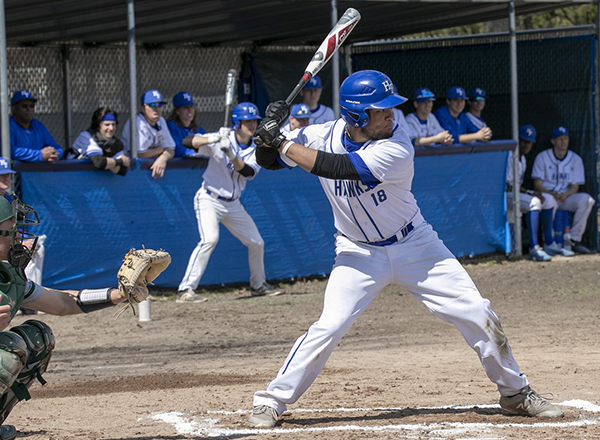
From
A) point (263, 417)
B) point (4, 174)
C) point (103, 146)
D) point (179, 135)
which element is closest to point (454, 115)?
point (179, 135)

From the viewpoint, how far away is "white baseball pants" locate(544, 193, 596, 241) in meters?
11.6

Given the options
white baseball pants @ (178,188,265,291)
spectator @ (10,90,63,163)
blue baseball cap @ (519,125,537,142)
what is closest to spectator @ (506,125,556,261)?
blue baseball cap @ (519,125,537,142)

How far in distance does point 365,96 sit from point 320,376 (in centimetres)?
201

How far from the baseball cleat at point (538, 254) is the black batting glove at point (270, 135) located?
7.25 meters

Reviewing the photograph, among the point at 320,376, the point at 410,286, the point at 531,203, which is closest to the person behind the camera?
the point at 410,286

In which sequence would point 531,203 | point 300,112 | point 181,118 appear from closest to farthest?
point 300,112 < point 181,118 < point 531,203

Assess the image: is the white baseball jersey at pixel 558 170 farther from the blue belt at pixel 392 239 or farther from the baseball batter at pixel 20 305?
the baseball batter at pixel 20 305

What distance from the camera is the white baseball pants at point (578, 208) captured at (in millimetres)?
11586

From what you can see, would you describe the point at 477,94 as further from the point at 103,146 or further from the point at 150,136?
the point at 103,146

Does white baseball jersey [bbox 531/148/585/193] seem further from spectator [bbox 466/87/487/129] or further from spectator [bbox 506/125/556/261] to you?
spectator [bbox 466/87/487/129]

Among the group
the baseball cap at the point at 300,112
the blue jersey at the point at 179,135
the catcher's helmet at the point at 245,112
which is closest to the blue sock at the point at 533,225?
the baseball cap at the point at 300,112

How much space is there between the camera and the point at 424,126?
10.8 meters

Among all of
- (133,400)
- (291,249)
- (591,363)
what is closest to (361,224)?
(133,400)

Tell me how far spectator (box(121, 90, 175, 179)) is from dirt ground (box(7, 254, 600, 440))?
1.35 m
